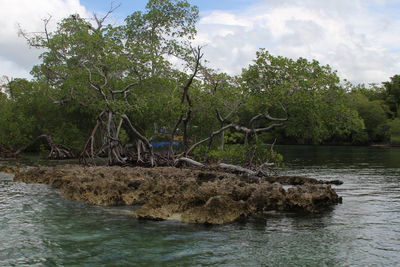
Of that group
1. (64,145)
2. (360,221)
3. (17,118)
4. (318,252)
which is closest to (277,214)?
(360,221)

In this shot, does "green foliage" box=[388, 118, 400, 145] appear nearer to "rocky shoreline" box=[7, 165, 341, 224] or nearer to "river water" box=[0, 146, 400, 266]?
"rocky shoreline" box=[7, 165, 341, 224]

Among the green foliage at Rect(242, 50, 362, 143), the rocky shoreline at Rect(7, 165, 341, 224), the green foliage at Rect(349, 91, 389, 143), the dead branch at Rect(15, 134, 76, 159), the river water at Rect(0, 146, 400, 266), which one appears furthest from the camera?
the green foliage at Rect(349, 91, 389, 143)

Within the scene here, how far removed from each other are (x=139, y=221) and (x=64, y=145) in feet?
120

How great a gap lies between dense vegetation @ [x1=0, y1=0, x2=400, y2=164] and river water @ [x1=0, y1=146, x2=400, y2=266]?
1131 cm

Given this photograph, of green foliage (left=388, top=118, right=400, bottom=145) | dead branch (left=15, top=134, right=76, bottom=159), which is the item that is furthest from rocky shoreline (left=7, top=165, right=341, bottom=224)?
green foliage (left=388, top=118, right=400, bottom=145)

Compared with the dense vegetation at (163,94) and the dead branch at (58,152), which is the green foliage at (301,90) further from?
the dead branch at (58,152)

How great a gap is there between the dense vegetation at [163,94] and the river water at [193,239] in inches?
445

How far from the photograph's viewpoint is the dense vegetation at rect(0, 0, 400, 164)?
27.4 m

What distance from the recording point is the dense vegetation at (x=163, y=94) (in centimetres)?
2744

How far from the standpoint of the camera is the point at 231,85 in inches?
1261

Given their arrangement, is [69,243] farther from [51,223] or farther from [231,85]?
[231,85]

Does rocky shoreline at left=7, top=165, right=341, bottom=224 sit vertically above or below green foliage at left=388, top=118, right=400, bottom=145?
below

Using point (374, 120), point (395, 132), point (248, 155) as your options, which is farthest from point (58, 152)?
point (374, 120)

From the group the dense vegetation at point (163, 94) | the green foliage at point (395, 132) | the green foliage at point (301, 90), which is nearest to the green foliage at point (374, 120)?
the green foliage at point (395, 132)
